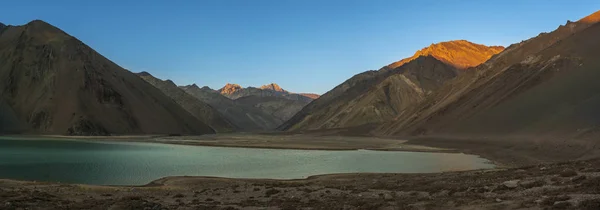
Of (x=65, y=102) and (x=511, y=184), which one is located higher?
(x=65, y=102)

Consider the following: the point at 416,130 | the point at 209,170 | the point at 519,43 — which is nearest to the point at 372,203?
the point at 209,170

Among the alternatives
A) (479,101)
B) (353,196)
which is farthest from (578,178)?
(479,101)

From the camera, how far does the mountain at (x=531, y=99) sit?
267 feet

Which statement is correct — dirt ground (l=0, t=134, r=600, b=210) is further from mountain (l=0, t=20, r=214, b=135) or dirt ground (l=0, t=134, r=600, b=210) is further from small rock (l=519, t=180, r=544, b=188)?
mountain (l=0, t=20, r=214, b=135)

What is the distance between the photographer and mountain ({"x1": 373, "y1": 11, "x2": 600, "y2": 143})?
267 ft

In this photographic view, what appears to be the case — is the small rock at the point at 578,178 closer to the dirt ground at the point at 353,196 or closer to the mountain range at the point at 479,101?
the dirt ground at the point at 353,196

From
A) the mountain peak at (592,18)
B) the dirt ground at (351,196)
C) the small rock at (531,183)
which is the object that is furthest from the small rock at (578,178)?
the mountain peak at (592,18)

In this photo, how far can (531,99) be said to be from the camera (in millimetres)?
105375

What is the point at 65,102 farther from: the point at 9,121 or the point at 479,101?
the point at 479,101

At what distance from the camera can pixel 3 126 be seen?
→ 550 feet

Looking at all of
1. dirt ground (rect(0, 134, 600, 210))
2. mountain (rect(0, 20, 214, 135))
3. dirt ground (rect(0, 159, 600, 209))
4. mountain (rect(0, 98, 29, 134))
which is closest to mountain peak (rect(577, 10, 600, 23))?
dirt ground (rect(0, 159, 600, 209))

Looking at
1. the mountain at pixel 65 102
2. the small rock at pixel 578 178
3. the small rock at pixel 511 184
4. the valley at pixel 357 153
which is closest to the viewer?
the small rock at pixel 578 178

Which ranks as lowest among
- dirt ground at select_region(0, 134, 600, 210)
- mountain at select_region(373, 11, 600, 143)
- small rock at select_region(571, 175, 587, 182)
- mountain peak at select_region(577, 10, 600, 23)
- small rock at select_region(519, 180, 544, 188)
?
dirt ground at select_region(0, 134, 600, 210)

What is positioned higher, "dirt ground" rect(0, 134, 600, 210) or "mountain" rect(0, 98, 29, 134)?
"mountain" rect(0, 98, 29, 134)
